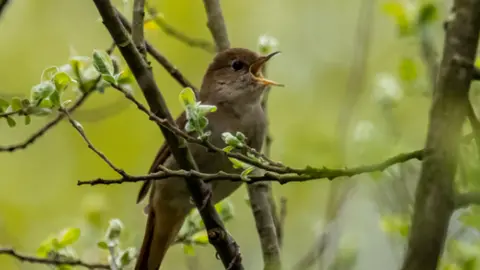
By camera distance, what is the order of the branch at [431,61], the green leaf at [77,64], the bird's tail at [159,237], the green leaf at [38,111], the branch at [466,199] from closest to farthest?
the branch at [466,199], the branch at [431,61], the green leaf at [38,111], the green leaf at [77,64], the bird's tail at [159,237]

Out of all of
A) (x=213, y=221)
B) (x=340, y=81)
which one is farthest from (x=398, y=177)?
(x=340, y=81)

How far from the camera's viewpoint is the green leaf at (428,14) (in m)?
2.18

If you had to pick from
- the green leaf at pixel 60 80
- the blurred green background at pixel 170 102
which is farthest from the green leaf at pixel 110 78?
the blurred green background at pixel 170 102

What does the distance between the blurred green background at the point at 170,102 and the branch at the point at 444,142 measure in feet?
8.68

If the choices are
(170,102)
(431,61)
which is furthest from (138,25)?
(170,102)

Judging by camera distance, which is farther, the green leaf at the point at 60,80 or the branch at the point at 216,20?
the branch at the point at 216,20

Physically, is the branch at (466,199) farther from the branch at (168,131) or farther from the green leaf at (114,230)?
the green leaf at (114,230)

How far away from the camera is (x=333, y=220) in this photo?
281cm

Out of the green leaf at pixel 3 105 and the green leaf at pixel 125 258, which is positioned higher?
the green leaf at pixel 3 105

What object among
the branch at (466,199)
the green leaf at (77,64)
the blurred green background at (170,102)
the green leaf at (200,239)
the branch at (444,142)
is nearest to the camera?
the branch at (444,142)

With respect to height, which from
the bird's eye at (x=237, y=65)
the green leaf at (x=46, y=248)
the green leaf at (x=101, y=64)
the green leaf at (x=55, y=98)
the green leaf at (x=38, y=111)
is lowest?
the green leaf at (x=46, y=248)

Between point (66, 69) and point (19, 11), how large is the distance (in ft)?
10.4

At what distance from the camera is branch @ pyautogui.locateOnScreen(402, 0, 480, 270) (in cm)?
119

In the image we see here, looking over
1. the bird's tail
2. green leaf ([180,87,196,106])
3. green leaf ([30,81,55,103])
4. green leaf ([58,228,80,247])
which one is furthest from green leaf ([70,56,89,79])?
the bird's tail
